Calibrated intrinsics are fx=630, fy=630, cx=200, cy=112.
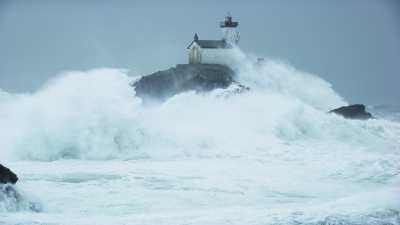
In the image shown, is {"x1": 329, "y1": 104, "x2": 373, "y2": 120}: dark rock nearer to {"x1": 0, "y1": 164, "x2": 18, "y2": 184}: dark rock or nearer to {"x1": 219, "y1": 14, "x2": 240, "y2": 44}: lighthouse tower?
{"x1": 219, "y1": 14, "x2": 240, "y2": 44}: lighthouse tower

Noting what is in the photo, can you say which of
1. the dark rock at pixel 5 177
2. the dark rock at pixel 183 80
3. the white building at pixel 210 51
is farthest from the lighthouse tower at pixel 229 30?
the dark rock at pixel 5 177

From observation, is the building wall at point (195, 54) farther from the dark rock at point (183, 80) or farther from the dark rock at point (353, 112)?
the dark rock at point (353, 112)

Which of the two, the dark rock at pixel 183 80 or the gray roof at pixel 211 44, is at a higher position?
the gray roof at pixel 211 44

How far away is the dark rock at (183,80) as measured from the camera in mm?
30906

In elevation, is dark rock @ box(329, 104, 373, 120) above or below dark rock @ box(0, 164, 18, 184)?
above

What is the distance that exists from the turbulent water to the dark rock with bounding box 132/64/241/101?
6.63 ft

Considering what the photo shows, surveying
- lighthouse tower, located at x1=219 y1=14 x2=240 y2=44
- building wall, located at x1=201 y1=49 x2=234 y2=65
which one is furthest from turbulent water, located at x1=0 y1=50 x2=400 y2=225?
lighthouse tower, located at x1=219 y1=14 x2=240 y2=44

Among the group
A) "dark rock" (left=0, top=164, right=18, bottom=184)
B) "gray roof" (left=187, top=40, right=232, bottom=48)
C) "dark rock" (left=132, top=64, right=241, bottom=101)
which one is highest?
"gray roof" (left=187, top=40, right=232, bottom=48)

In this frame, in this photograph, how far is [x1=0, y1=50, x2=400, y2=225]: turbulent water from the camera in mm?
9078

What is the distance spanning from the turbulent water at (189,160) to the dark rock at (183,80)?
6.63 feet

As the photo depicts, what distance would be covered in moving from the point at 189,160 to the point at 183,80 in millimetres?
15726

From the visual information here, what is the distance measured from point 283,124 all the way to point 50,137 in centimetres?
877

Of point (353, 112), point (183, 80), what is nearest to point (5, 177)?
point (353, 112)

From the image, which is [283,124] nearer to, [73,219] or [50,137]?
[50,137]
